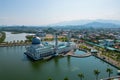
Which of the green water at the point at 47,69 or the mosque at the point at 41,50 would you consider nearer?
the green water at the point at 47,69

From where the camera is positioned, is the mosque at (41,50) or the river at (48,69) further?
the mosque at (41,50)

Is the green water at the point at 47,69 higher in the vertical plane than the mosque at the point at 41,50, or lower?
lower

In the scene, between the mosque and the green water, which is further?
the mosque

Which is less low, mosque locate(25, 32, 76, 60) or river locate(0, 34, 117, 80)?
mosque locate(25, 32, 76, 60)

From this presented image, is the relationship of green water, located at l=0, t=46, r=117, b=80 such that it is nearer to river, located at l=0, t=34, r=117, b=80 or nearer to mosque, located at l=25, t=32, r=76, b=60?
river, located at l=0, t=34, r=117, b=80

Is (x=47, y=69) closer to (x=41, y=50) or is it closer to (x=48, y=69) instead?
(x=48, y=69)

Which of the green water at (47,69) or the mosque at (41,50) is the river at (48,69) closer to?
the green water at (47,69)

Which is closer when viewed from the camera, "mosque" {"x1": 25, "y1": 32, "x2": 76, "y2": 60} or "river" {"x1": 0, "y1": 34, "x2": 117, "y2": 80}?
"river" {"x1": 0, "y1": 34, "x2": 117, "y2": 80}

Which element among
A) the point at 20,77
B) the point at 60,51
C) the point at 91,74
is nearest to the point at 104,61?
the point at 91,74

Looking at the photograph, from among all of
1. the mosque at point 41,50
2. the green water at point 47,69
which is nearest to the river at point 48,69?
the green water at point 47,69

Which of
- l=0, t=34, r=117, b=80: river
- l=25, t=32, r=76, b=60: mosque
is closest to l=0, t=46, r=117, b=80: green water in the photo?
l=0, t=34, r=117, b=80: river

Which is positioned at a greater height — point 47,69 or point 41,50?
point 41,50

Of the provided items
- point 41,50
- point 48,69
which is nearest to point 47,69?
point 48,69
